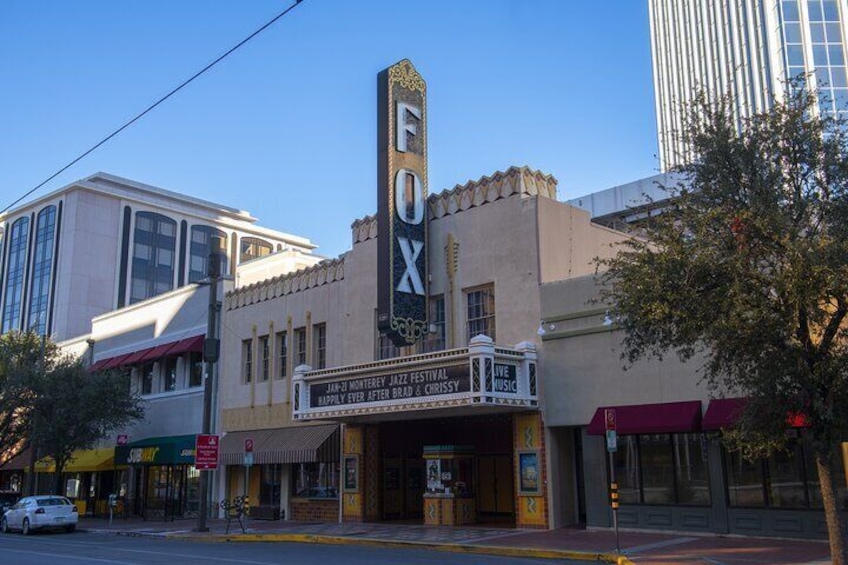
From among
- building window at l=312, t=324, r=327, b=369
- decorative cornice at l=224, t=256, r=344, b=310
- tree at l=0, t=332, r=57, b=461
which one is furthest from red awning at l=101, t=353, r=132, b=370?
building window at l=312, t=324, r=327, b=369

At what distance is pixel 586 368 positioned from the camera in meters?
23.8

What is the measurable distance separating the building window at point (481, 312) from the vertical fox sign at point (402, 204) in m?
1.52

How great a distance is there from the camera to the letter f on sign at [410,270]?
27156 mm

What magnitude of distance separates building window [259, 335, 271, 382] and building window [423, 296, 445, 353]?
929 cm

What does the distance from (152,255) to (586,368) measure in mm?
73055

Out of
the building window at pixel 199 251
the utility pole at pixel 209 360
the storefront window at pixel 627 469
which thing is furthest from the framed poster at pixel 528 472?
the building window at pixel 199 251

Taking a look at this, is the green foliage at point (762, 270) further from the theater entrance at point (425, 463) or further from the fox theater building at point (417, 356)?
the theater entrance at point (425, 463)

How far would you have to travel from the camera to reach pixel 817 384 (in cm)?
1441

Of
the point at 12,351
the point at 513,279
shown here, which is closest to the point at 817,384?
the point at 513,279

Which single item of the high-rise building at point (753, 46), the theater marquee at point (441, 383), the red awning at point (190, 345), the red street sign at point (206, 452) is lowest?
the red street sign at point (206, 452)

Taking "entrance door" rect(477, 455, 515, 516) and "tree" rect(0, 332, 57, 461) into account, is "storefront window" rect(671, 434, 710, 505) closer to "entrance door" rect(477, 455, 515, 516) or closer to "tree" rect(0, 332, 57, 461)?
"entrance door" rect(477, 455, 515, 516)

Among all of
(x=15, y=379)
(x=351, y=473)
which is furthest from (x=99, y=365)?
(x=351, y=473)

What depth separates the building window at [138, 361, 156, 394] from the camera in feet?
139

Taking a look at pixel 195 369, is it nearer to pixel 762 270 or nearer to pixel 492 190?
pixel 492 190
